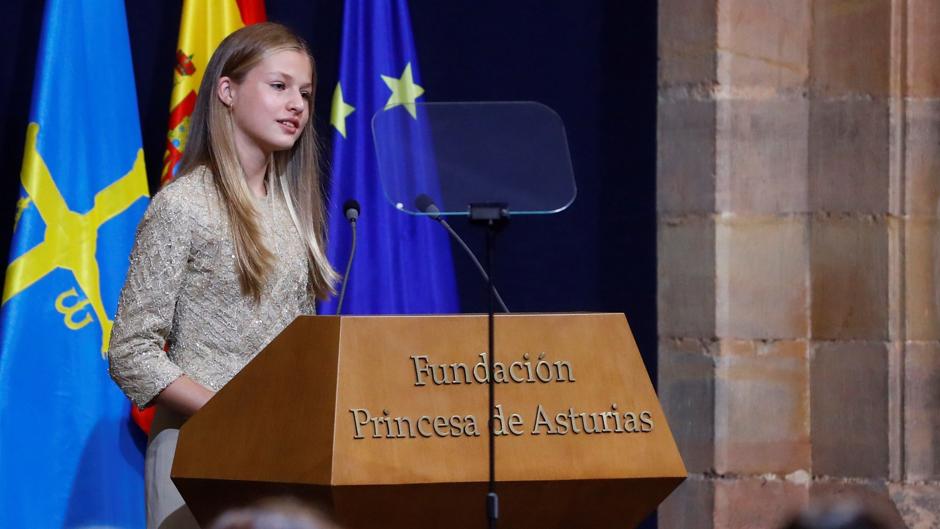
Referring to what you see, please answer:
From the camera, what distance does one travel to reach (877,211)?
3.96 metres

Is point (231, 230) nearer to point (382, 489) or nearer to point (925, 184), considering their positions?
point (382, 489)

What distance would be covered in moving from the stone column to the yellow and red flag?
1424mm

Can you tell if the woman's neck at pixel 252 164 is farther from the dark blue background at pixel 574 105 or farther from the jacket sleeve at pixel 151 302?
the dark blue background at pixel 574 105

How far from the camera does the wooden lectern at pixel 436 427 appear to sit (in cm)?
192

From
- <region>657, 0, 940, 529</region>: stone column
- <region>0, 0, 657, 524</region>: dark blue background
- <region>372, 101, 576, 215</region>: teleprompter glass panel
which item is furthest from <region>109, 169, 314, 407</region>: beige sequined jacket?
<region>0, 0, 657, 524</region>: dark blue background

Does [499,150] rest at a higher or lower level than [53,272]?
higher

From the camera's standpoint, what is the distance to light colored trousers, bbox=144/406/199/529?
2.38m

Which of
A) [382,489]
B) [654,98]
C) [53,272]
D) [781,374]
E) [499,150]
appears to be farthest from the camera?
[654,98]

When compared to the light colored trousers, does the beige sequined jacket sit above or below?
above

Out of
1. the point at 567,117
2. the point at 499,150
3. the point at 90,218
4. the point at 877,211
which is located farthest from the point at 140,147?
the point at 877,211

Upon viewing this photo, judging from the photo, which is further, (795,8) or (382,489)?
(795,8)

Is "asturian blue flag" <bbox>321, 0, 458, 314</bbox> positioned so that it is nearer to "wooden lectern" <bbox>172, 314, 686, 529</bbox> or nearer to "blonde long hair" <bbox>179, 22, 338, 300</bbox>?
"blonde long hair" <bbox>179, 22, 338, 300</bbox>

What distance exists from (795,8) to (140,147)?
1980 mm

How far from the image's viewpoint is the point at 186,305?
2.46 meters
